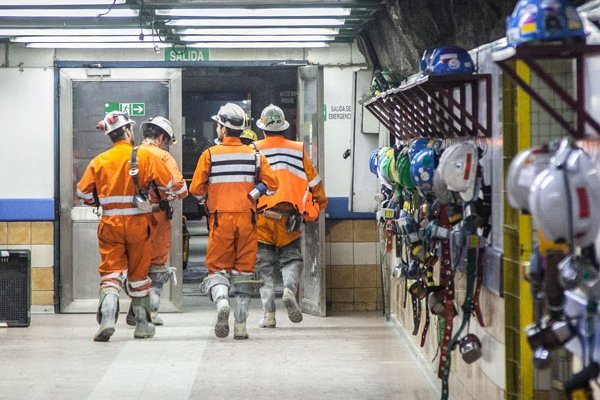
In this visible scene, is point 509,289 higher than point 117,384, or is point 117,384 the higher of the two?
point 509,289

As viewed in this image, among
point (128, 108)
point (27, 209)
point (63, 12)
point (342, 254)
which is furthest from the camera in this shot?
point (128, 108)

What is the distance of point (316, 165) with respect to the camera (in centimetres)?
1064

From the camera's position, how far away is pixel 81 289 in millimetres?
10852

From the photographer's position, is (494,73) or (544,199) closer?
(544,199)

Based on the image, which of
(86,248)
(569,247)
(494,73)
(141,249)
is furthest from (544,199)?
(86,248)

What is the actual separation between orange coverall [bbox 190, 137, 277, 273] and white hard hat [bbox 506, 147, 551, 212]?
5.45 metres

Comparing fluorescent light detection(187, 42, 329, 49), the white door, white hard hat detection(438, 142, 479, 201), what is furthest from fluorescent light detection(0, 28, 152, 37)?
white hard hat detection(438, 142, 479, 201)

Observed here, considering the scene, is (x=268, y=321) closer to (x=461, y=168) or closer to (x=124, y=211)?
(x=124, y=211)

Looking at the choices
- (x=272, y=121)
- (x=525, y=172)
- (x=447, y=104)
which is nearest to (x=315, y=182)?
(x=272, y=121)

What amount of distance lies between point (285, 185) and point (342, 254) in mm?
1476

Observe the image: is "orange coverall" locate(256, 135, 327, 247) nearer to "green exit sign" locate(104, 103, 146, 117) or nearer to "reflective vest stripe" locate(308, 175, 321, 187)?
"reflective vest stripe" locate(308, 175, 321, 187)

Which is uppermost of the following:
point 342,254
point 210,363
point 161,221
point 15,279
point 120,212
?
point 120,212

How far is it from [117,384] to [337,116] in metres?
4.37

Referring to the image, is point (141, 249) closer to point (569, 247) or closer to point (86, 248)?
point (86, 248)
